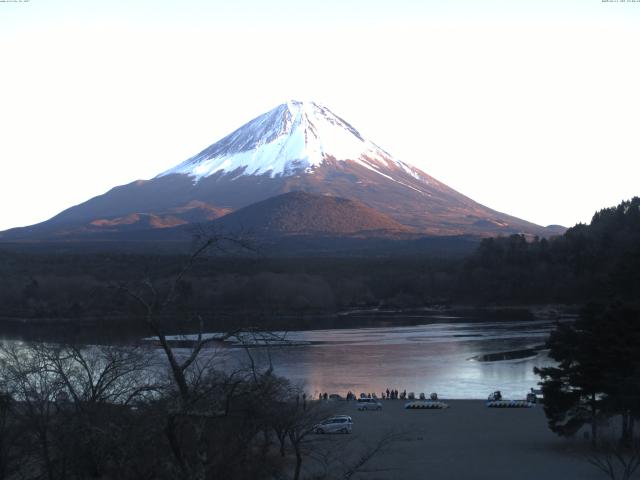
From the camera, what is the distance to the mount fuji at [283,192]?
7762 centimetres

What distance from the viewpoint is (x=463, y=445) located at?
11.5 meters

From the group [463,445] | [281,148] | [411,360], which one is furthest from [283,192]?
[463,445]

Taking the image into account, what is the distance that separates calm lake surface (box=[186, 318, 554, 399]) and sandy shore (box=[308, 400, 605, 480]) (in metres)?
2.04

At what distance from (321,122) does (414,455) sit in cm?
9378

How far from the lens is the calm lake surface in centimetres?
1756

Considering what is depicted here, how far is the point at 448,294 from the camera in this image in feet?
142

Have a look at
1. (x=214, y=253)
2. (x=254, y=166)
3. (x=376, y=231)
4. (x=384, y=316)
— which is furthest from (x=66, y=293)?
(x=254, y=166)

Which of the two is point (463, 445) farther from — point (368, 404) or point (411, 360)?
point (411, 360)

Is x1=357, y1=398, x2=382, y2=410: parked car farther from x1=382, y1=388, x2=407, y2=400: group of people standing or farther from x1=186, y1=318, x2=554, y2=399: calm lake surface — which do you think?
x1=186, y1=318, x2=554, y2=399: calm lake surface

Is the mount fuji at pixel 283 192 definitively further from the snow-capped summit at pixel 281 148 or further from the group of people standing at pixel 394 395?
the group of people standing at pixel 394 395

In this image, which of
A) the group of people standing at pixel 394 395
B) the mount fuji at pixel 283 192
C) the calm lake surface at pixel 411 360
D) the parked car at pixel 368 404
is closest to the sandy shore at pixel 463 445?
the parked car at pixel 368 404

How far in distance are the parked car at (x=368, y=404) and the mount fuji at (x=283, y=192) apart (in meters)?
55.5

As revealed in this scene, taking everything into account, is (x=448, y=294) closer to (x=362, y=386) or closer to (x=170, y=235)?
(x=362, y=386)

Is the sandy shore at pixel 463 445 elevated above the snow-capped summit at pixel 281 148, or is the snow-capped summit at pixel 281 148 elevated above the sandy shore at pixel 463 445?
the snow-capped summit at pixel 281 148
